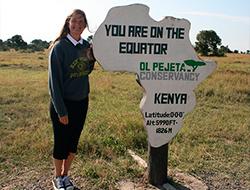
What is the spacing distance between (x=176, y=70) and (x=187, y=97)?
301mm

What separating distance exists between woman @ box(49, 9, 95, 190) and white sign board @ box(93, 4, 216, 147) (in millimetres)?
159

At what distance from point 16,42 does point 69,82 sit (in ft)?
195

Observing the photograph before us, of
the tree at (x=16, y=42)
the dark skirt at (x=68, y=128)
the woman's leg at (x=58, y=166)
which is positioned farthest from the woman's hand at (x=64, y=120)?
the tree at (x=16, y=42)

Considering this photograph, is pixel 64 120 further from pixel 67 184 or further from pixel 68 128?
pixel 67 184

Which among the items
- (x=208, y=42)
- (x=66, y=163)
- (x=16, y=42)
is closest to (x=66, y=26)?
(x=66, y=163)

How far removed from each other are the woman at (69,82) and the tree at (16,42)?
57.5 metres

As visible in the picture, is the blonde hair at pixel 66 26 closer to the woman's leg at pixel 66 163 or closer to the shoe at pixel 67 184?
the woman's leg at pixel 66 163

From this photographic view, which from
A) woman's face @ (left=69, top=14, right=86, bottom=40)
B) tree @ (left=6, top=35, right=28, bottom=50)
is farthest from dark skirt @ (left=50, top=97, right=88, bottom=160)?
tree @ (left=6, top=35, right=28, bottom=50)

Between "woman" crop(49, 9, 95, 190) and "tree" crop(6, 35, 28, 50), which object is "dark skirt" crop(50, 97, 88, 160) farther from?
"tree" crop(6, 35, 28, 50)

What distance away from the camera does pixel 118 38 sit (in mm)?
3441

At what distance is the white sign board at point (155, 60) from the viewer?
11.3 feet

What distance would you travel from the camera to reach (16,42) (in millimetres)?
60000

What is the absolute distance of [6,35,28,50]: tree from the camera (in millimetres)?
59219

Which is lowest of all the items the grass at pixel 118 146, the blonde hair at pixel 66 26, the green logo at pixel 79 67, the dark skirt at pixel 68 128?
the grass at pixel 118 146
